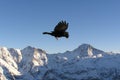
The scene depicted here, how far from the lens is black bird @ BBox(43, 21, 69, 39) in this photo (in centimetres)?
2220

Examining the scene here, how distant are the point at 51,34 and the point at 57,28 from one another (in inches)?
53.2

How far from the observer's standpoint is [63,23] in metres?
22.2

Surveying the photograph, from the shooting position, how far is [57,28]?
22.5 meters

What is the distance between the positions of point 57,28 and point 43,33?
1383 millimetres

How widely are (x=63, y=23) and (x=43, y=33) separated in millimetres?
1897

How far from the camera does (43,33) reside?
23.5m

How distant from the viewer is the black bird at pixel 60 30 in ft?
72.8

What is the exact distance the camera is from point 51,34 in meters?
23.7

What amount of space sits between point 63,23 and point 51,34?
5.95 ft

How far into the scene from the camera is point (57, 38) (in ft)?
77.3

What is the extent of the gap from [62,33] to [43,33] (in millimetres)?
1266

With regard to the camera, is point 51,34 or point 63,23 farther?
point 51,34

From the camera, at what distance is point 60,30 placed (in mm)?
22672
